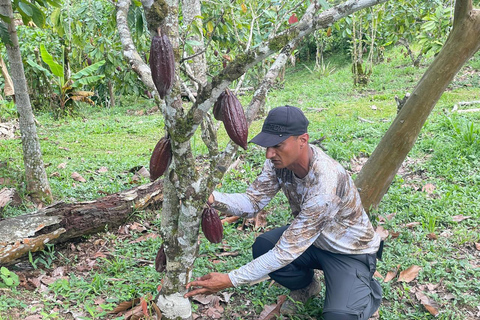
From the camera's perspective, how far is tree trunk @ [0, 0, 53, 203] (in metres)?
3.35

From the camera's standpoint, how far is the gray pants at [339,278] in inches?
90.4

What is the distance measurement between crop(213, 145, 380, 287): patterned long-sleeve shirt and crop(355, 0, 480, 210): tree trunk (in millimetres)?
818

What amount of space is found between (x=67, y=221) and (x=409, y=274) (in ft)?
8.13

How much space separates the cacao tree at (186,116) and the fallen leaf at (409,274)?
1524 mm

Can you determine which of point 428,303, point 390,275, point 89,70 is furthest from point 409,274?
point 89,70

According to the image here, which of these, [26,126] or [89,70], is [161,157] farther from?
[89,70]

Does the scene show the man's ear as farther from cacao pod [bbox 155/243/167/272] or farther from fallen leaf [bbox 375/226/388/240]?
fallen leaf [bbox 375/226/388/240]

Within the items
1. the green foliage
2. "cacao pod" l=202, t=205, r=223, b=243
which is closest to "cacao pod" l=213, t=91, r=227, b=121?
"cacao pod" l=202, t=205, r=223, b=243

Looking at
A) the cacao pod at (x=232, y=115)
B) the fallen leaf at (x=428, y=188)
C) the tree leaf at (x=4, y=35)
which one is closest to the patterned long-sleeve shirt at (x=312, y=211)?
the cacao pod at (x=232, y=115)

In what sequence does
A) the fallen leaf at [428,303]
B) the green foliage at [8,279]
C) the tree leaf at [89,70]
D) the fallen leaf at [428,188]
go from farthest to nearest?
the tree leaf at [89,70]
the fallen leaf at [428,188]
the fallen leaf at [428,303]
the green foliage at [8,279]

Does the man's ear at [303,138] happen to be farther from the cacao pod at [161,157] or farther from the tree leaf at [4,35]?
the tree leaf at [4,35]

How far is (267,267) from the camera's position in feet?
7.30

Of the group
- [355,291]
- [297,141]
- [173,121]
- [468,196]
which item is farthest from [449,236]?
[173,121]

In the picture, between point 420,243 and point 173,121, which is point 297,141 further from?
point 420,243
